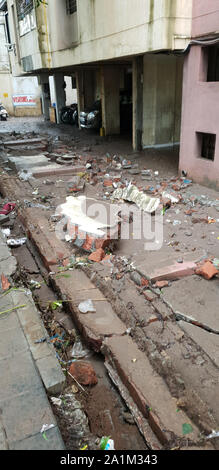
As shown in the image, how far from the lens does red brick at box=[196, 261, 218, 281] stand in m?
4.07

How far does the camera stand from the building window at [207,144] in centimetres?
728

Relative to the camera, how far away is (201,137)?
24.1ft

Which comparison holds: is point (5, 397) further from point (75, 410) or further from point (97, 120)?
point (97, 120)

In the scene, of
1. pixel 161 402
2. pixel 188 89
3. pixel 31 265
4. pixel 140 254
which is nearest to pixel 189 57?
pixel 188 89

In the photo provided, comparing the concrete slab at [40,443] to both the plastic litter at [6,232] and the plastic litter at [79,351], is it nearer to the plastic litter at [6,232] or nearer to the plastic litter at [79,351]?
the plastic litter at [79,351]

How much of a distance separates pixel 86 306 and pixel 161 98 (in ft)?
28.3

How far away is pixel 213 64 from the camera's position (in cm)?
686

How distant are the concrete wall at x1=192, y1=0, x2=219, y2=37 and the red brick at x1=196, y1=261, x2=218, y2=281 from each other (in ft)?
15.3

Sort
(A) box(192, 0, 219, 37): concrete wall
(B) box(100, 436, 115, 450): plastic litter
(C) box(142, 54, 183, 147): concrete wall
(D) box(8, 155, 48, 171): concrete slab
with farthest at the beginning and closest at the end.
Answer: (C) box(142, 54, 183, 147): concrete wall → (D) box(8, 155, 48, 171): concrete slab → (A) box(192, 0, 219, 37): concrete wall → (B) box(100, 436, 115, 450): plastic litter

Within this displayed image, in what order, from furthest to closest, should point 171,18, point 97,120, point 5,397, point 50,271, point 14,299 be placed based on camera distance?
point 97,120, point 171,18, point 50,271, point 14,299, point 5,397

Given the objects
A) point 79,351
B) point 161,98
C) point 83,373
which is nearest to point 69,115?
point 161,98

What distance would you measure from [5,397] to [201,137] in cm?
663

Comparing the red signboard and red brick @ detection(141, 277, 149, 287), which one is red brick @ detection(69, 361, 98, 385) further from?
the red signboard

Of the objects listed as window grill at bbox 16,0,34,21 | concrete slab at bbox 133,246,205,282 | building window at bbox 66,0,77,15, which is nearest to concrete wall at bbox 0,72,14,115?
window grill at bbox 16,0,34,21
